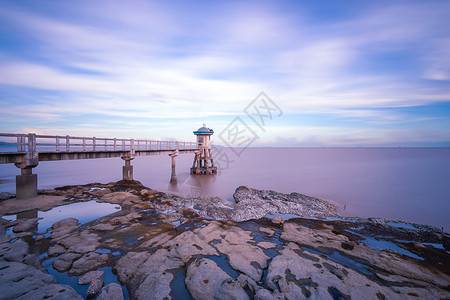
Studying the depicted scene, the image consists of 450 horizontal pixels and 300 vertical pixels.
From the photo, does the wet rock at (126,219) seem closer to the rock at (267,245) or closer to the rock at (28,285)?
the rock at (28,285)

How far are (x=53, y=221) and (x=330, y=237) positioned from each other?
11.1 m

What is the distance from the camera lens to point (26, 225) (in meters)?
8.15

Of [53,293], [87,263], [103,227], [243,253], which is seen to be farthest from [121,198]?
[243,253]

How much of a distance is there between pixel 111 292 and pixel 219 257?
9.17ft

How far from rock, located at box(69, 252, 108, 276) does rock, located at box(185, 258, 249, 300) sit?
2.53 m

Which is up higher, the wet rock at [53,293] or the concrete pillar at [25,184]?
the concrete pillar at [25,184]

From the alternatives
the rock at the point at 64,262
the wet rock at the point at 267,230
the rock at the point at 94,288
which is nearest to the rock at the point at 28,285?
the rock at the point at 94,288

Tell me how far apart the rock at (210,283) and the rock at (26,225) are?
22.2ft

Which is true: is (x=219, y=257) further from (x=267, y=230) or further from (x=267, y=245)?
(x=267, y=230)

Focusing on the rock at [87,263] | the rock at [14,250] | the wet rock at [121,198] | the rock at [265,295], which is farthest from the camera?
the wet rock at [121,198]

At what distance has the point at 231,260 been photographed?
6.00m

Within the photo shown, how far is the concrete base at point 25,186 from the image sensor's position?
10773 mm

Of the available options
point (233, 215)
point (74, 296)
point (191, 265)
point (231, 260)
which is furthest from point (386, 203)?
point (74, 296)

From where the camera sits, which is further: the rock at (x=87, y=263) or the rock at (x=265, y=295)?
the rock at (x=87, y=263)
